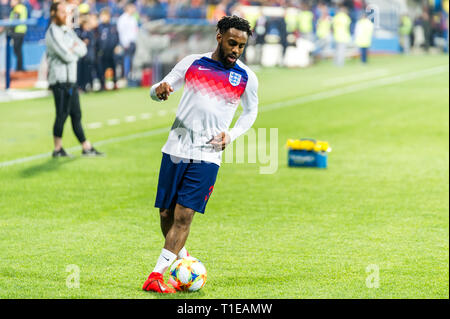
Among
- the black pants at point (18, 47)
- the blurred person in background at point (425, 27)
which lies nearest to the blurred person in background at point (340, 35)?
the blurred person in background at point (425, 27)

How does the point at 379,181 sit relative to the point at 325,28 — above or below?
above

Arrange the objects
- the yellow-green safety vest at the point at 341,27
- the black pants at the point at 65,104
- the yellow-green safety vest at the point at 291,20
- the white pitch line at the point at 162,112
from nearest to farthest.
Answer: the black pants at the point at 65,104 < the white pitch line at the point at 162,112 < the yellow-green safety vest at the point at 341,27 < the yellow-green safety vest at the point at 291,20

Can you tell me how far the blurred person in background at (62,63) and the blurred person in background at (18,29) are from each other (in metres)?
10.8

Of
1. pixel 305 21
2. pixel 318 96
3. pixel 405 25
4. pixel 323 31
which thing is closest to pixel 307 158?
pixel 318 96

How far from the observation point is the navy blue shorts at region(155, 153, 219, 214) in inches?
273

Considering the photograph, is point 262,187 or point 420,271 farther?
point 262,187

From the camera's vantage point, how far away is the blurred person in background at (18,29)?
2436 centimetres

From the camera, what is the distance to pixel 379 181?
12.9 meters

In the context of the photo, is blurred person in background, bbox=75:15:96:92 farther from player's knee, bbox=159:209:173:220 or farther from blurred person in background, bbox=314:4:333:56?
blurred person in background, bbox=314:4:333:56

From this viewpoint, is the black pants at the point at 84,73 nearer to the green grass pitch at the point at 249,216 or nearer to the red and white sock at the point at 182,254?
the green grass pitch at the point at 249,216

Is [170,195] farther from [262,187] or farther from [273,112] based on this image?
[273,112]

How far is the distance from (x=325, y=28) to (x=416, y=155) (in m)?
25.6

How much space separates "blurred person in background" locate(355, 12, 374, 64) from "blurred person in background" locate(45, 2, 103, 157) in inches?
1047

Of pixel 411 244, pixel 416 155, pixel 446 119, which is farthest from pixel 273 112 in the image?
pixel 411 244
